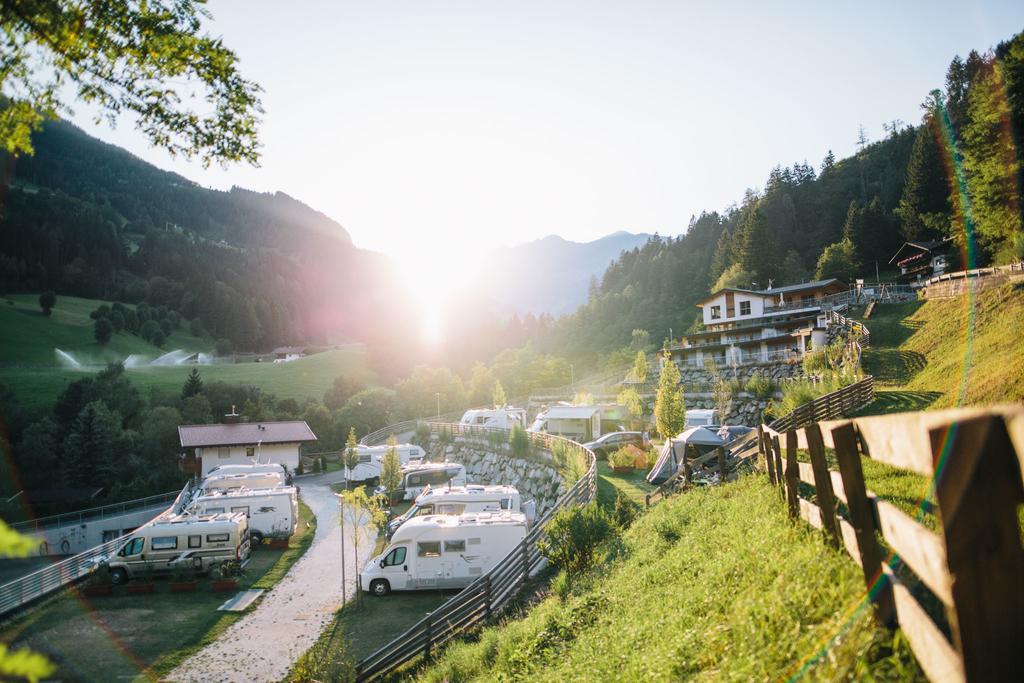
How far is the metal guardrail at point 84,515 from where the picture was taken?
34716mm

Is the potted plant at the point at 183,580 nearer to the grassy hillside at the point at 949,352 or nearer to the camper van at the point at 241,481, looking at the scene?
the camper van at the point at 241,481

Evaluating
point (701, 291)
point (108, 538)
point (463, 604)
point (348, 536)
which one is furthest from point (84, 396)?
point (701, 291)

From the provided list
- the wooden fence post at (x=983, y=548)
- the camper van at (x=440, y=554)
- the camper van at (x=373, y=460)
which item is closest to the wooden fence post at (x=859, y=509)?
the wooden fence post at (x=983, y=548)

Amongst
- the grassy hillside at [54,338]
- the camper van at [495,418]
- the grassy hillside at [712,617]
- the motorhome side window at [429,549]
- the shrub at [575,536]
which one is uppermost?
the grassy hillside at [54,338]

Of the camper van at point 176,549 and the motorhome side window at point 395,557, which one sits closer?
the motorhome side window at point 395,557

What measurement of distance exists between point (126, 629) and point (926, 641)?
2030 cm

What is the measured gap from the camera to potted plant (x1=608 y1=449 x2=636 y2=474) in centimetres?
2578

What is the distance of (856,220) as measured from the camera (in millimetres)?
78125

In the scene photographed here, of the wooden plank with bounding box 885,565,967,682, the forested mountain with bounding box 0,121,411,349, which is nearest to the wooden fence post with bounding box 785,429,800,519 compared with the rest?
the wooden plank with bounding box 885,565,967,682

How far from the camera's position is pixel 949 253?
2480 inches

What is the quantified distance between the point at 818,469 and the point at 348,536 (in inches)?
1030

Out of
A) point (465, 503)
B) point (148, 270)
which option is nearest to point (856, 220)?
point (465, 503)

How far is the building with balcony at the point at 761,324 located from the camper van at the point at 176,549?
129ft

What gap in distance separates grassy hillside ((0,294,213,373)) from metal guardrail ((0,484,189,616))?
8968 centimetres
